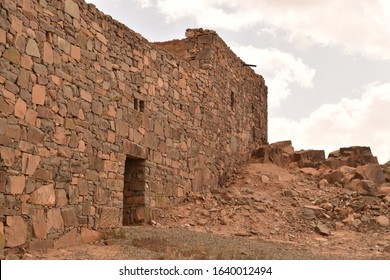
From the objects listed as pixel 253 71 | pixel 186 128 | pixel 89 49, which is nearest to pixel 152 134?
pixel 186 128

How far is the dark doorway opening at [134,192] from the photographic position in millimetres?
10344

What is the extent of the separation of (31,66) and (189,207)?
5546 mm

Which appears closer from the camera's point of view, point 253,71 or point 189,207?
point 189,207

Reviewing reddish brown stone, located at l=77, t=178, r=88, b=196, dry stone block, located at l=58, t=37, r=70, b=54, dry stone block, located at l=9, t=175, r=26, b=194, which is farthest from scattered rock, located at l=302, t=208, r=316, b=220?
dry stone block, located at l=9, t=175, r=26, b=194

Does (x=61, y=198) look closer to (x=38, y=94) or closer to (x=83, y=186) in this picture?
(x=83, y=186)

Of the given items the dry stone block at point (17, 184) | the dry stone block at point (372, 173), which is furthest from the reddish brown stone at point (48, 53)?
the dry stone block at point (372, 173)

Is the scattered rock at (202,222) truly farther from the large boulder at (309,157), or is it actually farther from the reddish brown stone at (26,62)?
the large boulder at (309,157)

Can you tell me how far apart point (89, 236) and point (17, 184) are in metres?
1.83

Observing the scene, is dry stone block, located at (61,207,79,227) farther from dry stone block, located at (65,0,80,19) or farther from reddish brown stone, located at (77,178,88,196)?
dry stone block, located at (65,0,80,19)

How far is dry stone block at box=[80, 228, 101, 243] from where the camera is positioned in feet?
26.5

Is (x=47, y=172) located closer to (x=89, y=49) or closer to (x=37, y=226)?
(x=37, y=226)

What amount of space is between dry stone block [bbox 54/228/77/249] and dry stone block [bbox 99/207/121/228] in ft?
2.51

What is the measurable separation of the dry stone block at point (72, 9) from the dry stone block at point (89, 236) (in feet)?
12.0

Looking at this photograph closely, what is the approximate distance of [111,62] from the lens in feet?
31.2
